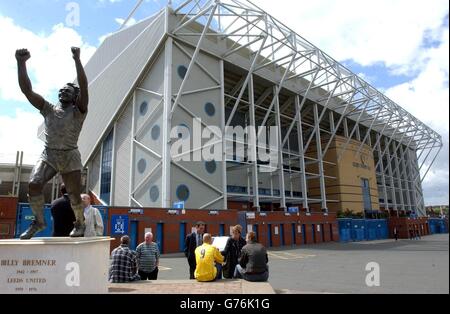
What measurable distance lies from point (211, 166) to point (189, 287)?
19.5 m

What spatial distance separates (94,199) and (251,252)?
26.8 m

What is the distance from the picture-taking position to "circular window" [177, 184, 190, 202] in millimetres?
24000

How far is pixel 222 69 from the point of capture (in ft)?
93.5

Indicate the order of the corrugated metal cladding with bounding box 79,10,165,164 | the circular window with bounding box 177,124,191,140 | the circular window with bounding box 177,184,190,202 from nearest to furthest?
1. the circular window with bounding box 177,184,190,202
2. the circular window with bounding box 177,124,191,140
3. the corrugated metal cladding with bounding box 79,10,165,164

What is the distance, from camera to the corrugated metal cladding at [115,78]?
84.9 feet

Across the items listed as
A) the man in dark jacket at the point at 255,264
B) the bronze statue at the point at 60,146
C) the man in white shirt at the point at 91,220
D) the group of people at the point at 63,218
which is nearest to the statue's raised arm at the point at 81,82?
the bronze statue at the point at 60,146

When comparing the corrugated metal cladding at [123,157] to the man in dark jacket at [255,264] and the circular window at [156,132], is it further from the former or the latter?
the man in dark jacket at [255,264]

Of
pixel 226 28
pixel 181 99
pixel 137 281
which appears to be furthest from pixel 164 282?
pixel 226 28

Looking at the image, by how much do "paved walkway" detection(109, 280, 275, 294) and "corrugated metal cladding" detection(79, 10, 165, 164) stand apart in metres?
21.0

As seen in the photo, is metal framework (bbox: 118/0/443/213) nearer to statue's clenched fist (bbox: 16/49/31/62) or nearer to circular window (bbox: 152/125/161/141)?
circular window (bbox: 152/125/161/141)

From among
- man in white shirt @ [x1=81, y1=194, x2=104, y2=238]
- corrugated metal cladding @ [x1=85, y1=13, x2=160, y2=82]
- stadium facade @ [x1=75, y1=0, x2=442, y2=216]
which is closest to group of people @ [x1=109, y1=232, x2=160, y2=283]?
man in white shirt @ [x1=81, y1=194, x2=104, y2=238]

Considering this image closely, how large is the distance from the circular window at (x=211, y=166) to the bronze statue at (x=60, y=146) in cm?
2009

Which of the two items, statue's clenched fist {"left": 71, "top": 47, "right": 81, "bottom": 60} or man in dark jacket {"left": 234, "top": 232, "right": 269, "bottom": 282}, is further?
man in dark jacket {"left": 234, "top": 232, "right": 269, "bottom": 282}

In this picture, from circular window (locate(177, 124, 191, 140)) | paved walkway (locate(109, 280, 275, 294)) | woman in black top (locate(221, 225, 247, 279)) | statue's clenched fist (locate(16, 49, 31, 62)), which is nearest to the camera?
statue's clenched fist (locate(16, 49, 31, 62))
